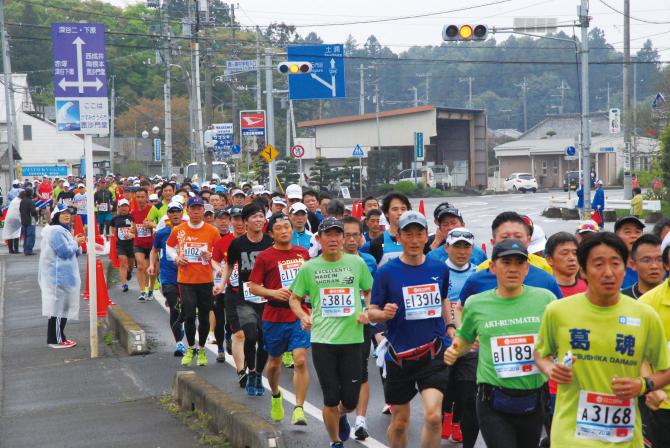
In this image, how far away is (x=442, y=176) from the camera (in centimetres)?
6831

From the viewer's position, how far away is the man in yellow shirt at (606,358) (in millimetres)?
4688

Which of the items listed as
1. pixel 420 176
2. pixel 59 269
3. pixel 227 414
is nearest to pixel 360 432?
pixel 227 414

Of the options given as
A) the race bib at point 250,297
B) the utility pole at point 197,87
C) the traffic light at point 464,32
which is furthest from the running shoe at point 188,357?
the utility pole at point 197,87

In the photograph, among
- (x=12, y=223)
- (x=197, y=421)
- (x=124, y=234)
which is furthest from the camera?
(x=12, y=223)

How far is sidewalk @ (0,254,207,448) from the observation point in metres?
9.15

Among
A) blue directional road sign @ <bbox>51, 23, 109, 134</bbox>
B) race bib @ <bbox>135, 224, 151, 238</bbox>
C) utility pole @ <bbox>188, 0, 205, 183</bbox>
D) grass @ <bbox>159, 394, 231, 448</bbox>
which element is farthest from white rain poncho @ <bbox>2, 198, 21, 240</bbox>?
grass @ <bbox>159, 394, 231, 448</bbox>

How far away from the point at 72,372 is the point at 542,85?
132 meters

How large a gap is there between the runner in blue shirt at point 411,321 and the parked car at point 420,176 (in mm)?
58706

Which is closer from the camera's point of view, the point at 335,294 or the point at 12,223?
the point at 335,294

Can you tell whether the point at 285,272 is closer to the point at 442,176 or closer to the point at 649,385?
the point at 649,385

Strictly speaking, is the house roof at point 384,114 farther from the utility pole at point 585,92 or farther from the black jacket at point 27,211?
the black jacket at point 27,211

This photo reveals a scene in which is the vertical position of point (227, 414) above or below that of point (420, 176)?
below

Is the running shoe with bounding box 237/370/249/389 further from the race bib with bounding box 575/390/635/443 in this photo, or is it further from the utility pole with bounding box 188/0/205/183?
the utility pole with bounding box 188/0/205/183

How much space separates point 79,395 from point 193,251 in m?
2.04
